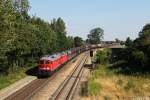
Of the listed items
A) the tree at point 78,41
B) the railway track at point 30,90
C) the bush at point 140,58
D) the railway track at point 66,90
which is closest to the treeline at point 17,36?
the railway track at point 30,90

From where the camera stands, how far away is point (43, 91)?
137 ft

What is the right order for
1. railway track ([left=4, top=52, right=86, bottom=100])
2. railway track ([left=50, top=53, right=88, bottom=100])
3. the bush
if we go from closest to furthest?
railway track ([left=4, top=52, right=86, bottom=100]) < railway track ([left=50, top=53, right=88, bottom=100]) < the bush

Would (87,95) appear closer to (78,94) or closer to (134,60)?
(78,94)

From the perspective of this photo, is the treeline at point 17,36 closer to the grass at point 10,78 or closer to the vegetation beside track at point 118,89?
the grass at point 10,78

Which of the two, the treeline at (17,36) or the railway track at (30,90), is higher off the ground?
the treeline at (17,36)

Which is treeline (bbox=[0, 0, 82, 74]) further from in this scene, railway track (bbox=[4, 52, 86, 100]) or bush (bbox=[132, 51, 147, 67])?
bush (bbox=[132, 51, 147, 67])

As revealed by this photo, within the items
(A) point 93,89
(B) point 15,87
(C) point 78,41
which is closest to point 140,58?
(A) point 93,89

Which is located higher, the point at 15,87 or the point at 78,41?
the point at 78,41

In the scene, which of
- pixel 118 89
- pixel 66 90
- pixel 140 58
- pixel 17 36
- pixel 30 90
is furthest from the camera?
pixel 140 58

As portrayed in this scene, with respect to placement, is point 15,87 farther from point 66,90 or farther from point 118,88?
point 118,88

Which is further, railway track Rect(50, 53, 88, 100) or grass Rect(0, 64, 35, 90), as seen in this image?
grass Rect(0, 64, 35, 90)

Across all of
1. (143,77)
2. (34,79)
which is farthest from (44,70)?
(143,77)

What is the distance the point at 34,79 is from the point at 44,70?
8.53ft

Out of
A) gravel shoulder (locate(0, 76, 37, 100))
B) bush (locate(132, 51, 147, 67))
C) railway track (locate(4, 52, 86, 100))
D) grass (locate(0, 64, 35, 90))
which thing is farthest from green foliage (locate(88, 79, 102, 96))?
bush (locate(132, 51, 147, 67))
